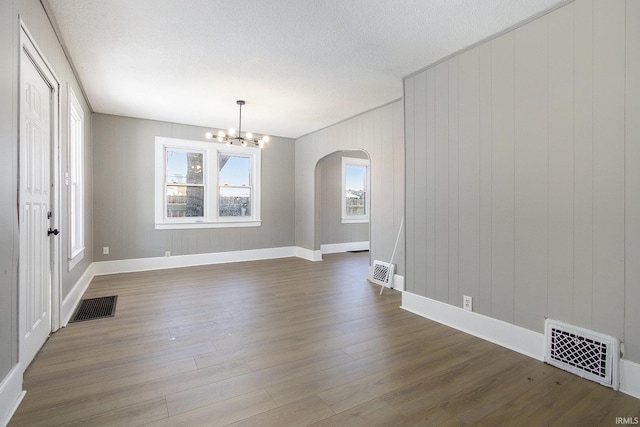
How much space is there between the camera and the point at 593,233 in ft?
7.13

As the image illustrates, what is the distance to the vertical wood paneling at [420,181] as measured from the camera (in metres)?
3.39

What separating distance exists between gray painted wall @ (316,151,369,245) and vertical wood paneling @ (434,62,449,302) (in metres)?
4.41

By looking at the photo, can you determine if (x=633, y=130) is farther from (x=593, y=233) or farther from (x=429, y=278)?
(x=429, y=278)

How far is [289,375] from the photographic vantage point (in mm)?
2158

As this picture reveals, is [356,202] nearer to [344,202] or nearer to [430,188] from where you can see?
[344,202]

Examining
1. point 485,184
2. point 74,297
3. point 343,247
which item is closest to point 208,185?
point 74,297

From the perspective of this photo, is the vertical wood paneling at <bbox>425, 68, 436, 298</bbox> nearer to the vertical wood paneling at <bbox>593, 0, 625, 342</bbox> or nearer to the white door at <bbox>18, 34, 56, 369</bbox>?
the vertical wood paneling at <bbox>593, 0, 625, 342</bbox>

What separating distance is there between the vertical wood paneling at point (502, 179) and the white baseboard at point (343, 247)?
→ 499 cm

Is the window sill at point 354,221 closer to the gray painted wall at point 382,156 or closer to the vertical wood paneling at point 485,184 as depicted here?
the gray painted wall at point 382,156

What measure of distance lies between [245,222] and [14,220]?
463 centimetres

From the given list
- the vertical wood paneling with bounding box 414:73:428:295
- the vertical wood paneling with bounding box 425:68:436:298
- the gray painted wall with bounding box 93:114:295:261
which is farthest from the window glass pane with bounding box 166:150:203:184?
the vertical wood paneling with bounding box 425:68:436:298

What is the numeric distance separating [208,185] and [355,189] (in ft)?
12.3

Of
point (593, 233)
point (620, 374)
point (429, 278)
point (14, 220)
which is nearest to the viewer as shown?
point (14, 220)

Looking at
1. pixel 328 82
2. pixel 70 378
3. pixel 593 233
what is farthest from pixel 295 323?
pixel 328 82
